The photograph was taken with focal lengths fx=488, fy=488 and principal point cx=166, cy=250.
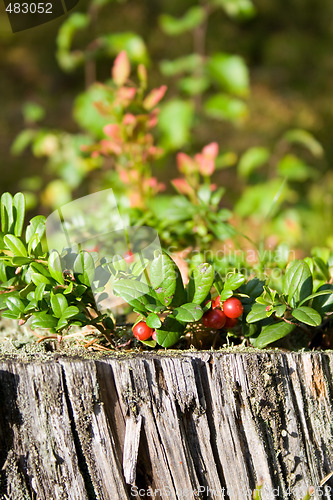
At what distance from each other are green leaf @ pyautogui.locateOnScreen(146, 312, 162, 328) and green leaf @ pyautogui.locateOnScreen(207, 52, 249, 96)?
6.57 feet

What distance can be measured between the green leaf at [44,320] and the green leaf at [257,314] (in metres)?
0.39

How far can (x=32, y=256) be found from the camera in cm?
104

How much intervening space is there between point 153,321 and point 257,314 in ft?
0.71

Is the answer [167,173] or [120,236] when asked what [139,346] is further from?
[167,173]

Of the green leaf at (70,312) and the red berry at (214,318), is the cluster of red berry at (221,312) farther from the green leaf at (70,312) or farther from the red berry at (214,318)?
the green leaf at (70,312)

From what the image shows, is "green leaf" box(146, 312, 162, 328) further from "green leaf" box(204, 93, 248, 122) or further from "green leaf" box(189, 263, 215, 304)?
"green leaf" box(204, 93, 248, 122)

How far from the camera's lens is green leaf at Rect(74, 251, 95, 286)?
995mm

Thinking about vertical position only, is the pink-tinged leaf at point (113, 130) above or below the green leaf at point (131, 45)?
below

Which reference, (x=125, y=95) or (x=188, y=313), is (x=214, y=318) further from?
(x=125, y=95)

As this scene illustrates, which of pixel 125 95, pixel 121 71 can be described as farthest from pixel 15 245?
pixel 121 71

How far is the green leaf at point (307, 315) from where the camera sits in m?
0.95

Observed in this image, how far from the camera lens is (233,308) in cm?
101

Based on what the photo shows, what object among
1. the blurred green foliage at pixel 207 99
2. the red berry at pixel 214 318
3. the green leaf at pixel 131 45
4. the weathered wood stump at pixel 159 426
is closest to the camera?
the weathered wood stump at pixel 159 426

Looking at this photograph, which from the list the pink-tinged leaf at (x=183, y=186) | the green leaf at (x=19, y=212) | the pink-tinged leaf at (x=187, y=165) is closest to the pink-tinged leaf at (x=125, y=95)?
the pink-tinged leaf at (x=187, y=165)
